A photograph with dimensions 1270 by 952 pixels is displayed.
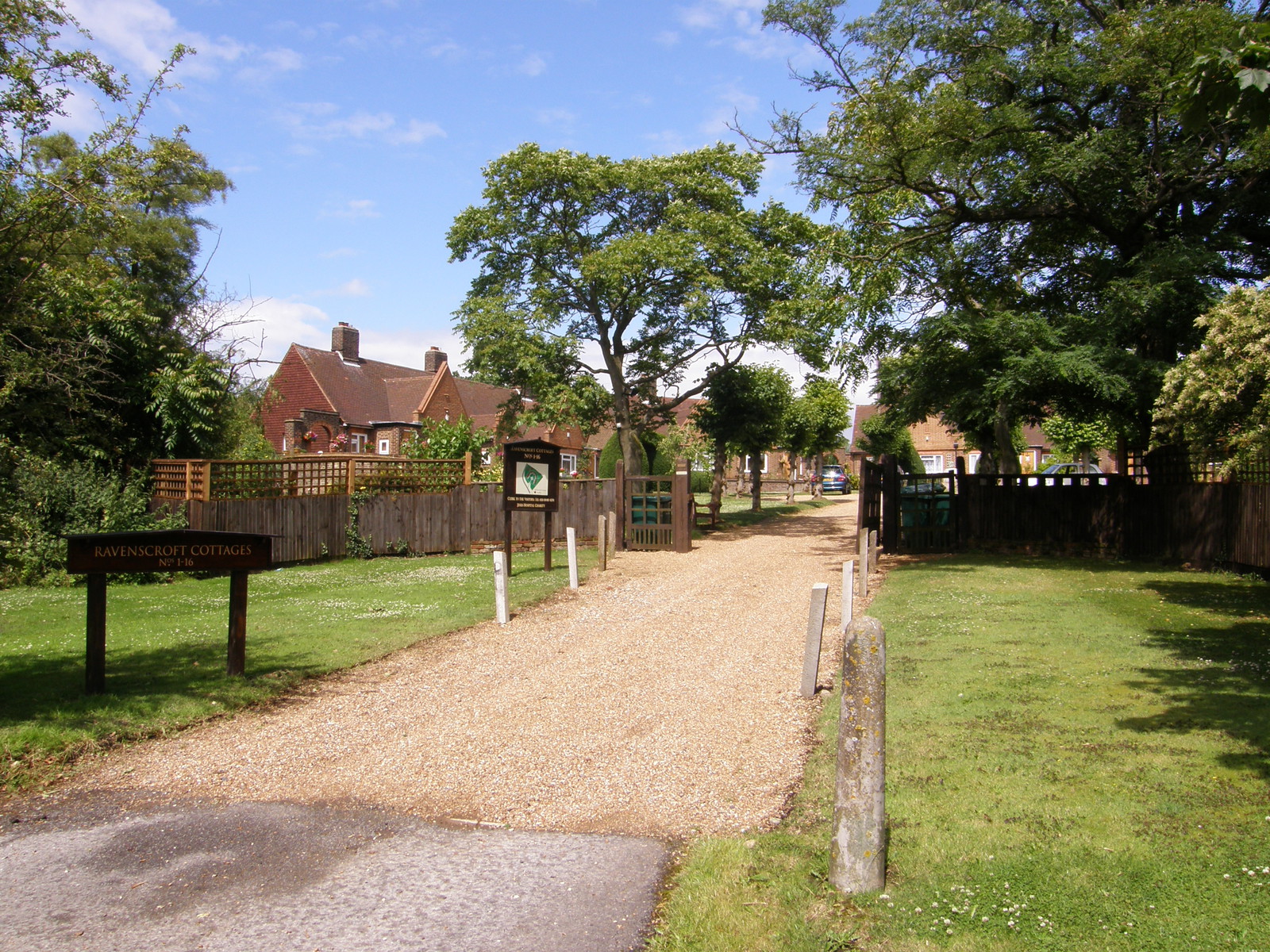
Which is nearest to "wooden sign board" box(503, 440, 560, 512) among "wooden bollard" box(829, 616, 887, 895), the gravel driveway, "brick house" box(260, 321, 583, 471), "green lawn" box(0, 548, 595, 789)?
"green lawn" box(0, 548, 595, 789)

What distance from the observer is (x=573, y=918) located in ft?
14.1

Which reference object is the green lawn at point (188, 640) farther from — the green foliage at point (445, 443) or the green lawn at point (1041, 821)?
the green foliage at point (445, 443)

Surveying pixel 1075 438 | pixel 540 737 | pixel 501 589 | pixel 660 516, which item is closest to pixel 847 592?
pixel 501 589

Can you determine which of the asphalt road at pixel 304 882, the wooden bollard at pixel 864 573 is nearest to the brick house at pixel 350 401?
the wooden bollard at pixel 864 573

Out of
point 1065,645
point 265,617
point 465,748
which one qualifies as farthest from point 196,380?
point 1065,645

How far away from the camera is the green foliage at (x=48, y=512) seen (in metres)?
15.4

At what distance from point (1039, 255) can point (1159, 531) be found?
721 cm

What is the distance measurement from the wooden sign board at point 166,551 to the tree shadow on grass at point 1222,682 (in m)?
7.55

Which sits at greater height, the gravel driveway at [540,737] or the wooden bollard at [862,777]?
the wooden bollard at [862,777]

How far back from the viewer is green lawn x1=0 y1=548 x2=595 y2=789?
7211 millimetres

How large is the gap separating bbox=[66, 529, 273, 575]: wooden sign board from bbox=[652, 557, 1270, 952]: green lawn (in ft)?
17.7

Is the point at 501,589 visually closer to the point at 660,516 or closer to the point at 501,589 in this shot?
the point at 501,589

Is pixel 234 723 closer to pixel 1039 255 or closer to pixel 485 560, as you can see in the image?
pixel 485 560

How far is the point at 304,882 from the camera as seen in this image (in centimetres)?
471
